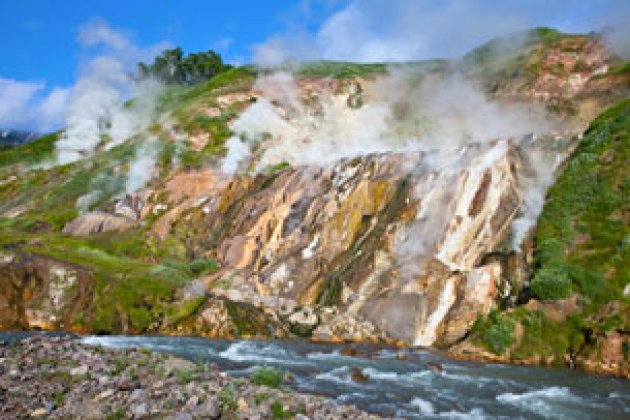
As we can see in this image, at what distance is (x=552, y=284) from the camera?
27.6 metres

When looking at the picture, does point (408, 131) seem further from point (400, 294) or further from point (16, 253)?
point (16, 253)

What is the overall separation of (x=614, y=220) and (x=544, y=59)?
4054cm

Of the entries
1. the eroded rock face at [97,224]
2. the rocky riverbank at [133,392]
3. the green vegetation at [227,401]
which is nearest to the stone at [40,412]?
the rocky riverbank at [133,392]

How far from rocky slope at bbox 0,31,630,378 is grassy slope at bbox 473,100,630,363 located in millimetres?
253


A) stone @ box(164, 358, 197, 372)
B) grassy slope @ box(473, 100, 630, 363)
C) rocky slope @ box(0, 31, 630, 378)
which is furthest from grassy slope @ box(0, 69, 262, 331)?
grassy slope @ box(473, 100, 630, 363)

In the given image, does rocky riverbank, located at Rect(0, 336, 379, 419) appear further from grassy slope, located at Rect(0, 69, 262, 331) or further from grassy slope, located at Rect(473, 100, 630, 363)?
grassy slope, located at Rect(0, 69, 262, 331)

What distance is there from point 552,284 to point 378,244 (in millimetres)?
11349

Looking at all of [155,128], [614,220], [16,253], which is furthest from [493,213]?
[155,128]

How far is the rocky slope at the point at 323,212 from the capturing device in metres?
32.3

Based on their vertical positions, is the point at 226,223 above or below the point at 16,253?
above

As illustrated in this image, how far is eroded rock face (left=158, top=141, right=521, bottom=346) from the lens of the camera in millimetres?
31516

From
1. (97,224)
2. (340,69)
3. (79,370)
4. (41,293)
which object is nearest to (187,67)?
(340,69)

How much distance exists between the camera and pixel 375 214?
4000 cm

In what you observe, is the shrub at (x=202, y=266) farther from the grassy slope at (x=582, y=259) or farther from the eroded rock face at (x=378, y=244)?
the grassy slope at (x=582, y=259)
